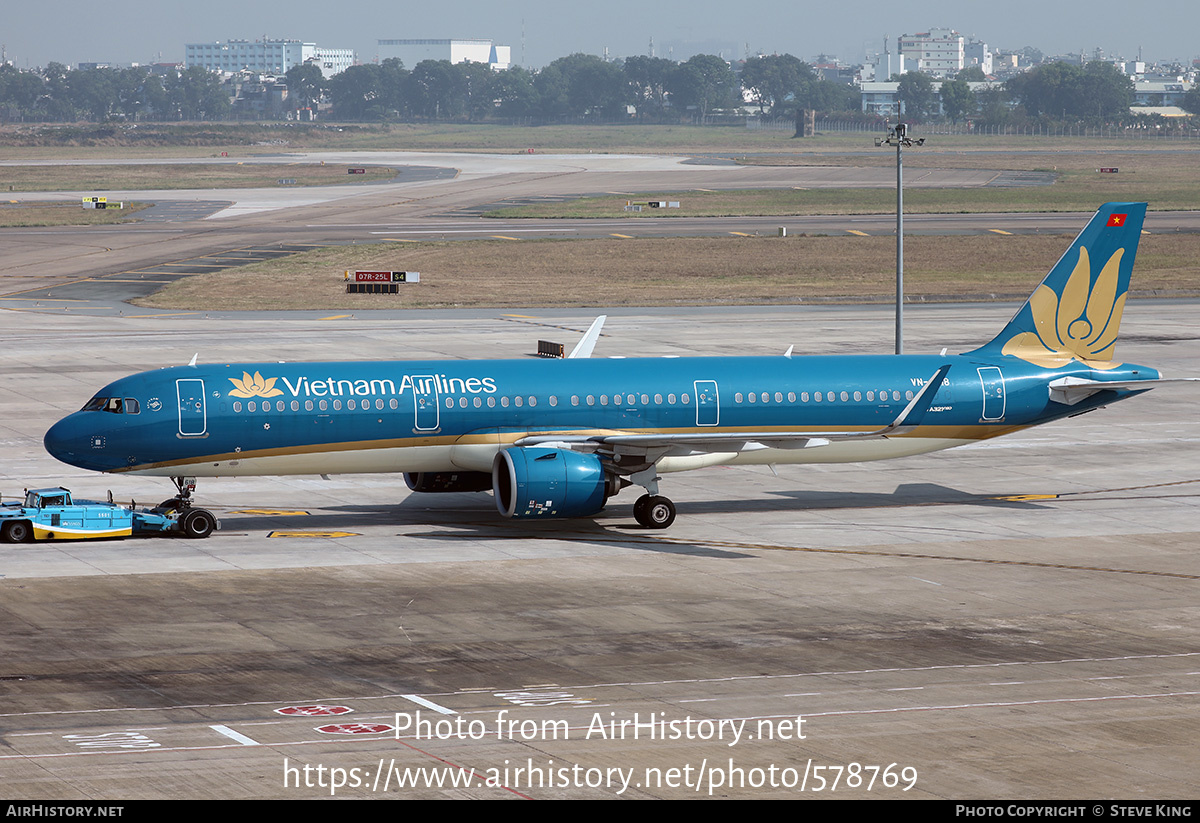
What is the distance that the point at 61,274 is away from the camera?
107 meters

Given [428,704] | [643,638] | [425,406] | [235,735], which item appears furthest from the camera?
[425,406]

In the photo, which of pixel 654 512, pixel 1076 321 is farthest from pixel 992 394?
pixel 654 512

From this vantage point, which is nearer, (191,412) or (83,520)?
(83,520)

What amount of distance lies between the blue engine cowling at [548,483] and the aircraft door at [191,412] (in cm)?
778

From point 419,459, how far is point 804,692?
1700 centimetres

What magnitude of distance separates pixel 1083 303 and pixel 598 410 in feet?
51.3

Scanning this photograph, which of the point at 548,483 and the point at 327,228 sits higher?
the point at 327,228

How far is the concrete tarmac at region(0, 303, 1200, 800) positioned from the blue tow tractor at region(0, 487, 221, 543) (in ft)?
1.88

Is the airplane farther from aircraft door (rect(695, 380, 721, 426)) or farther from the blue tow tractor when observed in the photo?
the blue tow tractor

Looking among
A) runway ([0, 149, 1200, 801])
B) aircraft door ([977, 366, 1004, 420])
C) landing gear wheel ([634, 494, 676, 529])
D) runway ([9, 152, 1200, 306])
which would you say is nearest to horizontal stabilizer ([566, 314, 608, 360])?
runway ([0, 149, 1200, 801])

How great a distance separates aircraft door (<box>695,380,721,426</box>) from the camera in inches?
1635

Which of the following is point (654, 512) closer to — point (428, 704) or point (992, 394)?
point (992, 394)

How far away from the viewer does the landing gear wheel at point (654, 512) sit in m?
40.3

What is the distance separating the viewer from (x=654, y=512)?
4031 cm
